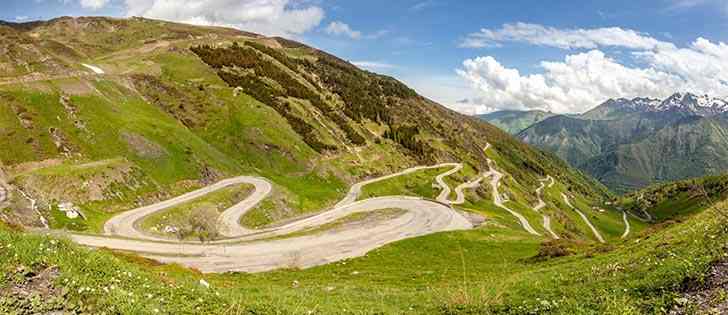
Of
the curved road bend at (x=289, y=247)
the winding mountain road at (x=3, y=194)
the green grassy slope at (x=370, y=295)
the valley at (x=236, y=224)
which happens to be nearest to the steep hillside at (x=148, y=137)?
the valley at (x=236, y=224)

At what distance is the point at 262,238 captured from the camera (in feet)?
302

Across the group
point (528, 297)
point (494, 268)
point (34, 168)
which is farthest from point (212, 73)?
point (528, 297)

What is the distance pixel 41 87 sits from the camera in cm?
11638

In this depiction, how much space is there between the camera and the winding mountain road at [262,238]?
73.8 metres

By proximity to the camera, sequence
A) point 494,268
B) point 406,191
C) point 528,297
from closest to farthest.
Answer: point 528,297 → point 494,268 → point 406,191

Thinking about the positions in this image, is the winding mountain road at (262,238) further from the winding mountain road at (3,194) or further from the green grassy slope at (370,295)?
the green grassy slope at (370,295)

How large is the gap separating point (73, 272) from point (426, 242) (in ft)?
252

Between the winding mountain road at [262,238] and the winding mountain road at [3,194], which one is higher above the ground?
the winding mountain road at [3,194]

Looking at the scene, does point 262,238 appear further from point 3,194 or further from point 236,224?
point 3,194

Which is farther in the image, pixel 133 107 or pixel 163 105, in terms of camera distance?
pixel 163 105

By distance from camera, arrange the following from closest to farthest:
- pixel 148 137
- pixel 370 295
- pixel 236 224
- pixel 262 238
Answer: pixel 370 295
pixel 262 238
pixel 236 224
pixel 148 137

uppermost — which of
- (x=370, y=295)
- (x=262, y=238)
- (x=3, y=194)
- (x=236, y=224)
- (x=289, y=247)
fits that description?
(x=370, y=295)

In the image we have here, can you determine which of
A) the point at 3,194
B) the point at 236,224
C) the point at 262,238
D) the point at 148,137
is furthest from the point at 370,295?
the point at 148,137

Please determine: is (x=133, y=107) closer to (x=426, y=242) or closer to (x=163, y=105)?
(x=163, y=105)
